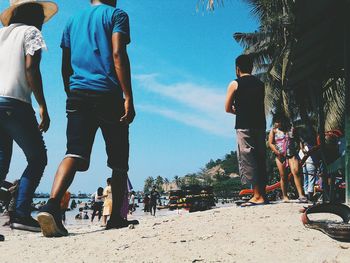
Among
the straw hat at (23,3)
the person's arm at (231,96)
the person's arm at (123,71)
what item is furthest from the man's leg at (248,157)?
the straw hat at (23,3)

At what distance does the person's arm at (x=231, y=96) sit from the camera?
5.18 meters

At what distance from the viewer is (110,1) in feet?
12.7

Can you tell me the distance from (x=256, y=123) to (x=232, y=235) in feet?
8.30

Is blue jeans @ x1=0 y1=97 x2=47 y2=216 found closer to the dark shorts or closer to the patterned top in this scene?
the dark shorts

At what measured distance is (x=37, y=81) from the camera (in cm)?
359

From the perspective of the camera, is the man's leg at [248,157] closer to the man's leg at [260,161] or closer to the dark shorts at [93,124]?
the man's leg at [260,161]

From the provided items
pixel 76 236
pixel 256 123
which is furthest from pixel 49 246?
pixel 256 123

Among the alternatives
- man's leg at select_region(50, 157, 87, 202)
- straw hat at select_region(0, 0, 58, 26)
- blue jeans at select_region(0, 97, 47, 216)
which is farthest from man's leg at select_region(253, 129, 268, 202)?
straw hat at select_region(0, 0, 58, 26)

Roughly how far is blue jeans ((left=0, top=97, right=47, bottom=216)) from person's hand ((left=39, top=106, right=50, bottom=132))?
6 centimetres

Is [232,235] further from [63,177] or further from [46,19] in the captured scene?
[46,19]

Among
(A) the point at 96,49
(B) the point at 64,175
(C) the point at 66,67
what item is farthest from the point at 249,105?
(B) the point at 64,175

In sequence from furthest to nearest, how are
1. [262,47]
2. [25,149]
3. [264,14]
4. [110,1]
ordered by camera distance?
[262,47] → [264,14] → [110,1] → [25,149]

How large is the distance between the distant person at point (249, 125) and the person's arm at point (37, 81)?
2497 mm

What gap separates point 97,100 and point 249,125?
7.85ft
